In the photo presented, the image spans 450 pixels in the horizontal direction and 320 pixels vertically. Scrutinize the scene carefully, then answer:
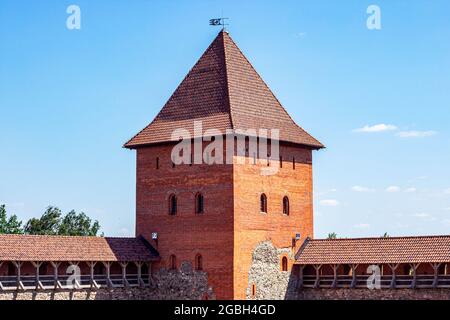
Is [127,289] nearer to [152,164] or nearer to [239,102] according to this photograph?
[152,164]

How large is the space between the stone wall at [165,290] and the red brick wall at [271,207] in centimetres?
160

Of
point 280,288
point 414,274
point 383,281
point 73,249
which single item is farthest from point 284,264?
point 73,249

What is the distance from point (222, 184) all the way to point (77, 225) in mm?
32598

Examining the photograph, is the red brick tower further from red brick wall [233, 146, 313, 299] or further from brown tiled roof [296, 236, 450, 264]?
brown tiled roof [296, 236, 450, 264]

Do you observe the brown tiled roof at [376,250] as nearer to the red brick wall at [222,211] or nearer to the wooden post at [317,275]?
the wooden post at [317,275]

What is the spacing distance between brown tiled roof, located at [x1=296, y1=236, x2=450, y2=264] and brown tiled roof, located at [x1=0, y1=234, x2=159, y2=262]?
612 cm

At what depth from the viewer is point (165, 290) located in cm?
3684

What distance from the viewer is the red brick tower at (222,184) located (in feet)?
117

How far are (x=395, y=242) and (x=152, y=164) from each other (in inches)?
383

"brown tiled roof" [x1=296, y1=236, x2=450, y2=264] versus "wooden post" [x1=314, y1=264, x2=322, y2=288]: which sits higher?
"brown tiled roof" [x1=296, y1=236, x2=450, y2=264]

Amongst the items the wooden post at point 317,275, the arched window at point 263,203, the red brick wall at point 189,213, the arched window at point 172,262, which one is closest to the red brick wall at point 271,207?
the arched window at point 263,203

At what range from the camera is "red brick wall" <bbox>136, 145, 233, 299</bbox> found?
35688 mm

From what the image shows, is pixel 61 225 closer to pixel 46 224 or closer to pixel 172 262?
pixel 46 224

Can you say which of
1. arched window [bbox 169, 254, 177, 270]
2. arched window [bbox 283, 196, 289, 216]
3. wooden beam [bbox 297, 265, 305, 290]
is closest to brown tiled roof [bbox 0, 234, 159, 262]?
arched window [bbox 169, 254, 177, 270]
